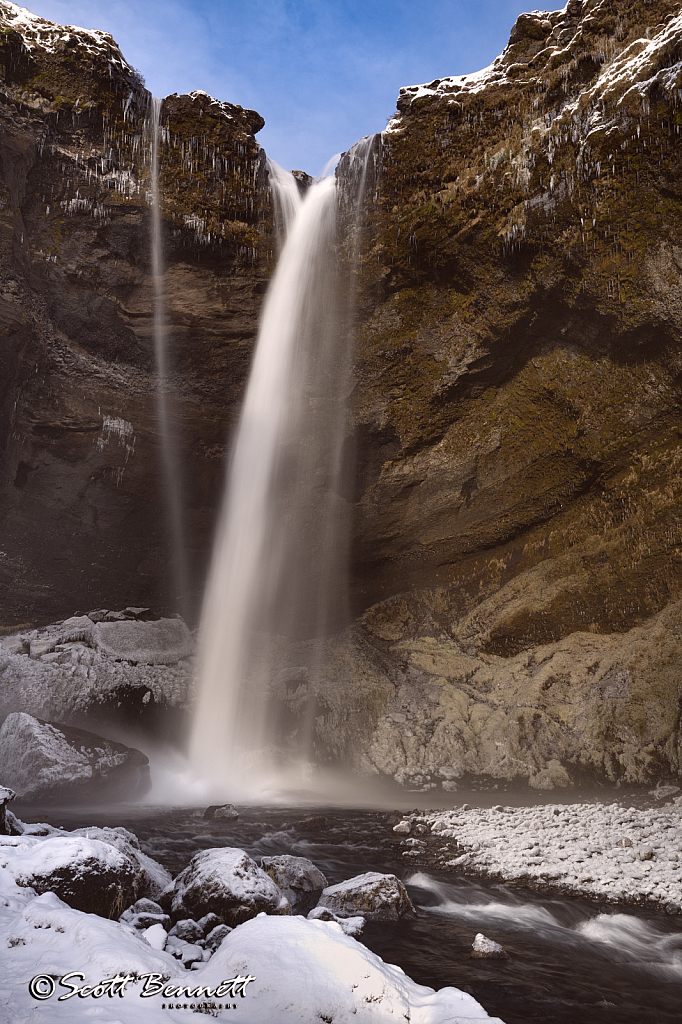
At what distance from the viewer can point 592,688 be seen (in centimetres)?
1225

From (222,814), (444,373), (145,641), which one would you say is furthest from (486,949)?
(145,641)

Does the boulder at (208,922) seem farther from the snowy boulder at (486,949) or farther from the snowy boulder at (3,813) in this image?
the snowy boulder at (3,813)

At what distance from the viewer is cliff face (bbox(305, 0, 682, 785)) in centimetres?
1064

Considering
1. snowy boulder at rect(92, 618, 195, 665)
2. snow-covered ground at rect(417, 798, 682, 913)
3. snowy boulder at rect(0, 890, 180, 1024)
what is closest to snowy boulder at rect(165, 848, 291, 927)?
snowy boulder at rect(0, 890, 180, 1024)

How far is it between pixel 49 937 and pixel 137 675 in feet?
37.6

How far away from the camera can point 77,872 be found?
15.0 ft

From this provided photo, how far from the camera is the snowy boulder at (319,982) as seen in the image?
11.4 ft

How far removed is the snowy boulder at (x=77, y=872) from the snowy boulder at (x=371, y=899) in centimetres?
191

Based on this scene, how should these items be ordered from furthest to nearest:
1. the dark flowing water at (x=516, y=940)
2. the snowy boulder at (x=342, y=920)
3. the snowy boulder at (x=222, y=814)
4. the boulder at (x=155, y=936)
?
the snowy boulder at (x=222, y=814), the snowy boulder at (x=342, y=920), the boulder at (x=155, y=936), the dark flowing water at (x=516, y=940)

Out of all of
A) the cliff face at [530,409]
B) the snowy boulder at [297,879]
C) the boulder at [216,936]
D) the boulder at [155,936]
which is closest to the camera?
the boulder at [155,936]

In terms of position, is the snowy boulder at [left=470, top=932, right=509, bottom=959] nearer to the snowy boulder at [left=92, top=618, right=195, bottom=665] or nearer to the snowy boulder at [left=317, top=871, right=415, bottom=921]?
the snowy boulder at [left=317, top=871, right=415, bottom=921]

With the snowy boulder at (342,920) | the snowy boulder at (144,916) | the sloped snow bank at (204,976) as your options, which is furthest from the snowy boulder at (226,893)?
the sloped snow bank at (204,976)

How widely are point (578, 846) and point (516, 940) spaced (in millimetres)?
3097

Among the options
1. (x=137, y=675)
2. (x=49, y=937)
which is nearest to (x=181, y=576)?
(x=137, y=675)
